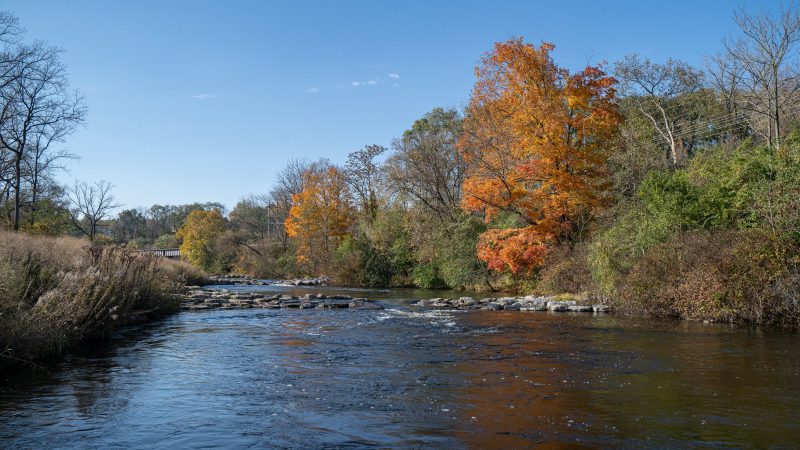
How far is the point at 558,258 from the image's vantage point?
82.7 feet

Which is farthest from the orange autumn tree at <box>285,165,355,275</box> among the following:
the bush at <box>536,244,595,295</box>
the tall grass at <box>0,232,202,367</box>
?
the tall grass at <box>0,232,202,367</box>

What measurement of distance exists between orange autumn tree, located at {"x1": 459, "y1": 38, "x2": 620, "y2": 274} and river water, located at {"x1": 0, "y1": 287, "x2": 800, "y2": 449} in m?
11.3

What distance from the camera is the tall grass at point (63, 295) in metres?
10.1

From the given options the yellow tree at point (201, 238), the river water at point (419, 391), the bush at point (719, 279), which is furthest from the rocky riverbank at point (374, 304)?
the yellow tree at point (201, 238)

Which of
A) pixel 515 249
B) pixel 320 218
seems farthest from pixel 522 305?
pixel 320 218

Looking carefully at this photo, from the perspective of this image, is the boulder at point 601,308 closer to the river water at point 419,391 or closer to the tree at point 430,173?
the river water at point 419,391

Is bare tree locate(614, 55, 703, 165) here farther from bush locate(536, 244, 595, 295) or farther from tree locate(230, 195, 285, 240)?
tree locate(230, 195, 285, 240)

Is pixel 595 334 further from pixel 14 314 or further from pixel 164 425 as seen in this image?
pixel 14 314

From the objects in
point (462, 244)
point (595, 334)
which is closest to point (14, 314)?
point (595, 334)

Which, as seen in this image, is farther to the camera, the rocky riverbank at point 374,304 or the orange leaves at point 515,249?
the orange leaves at point 515,249

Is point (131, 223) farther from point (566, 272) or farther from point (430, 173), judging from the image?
point (566, 272)

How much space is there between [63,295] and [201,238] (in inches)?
2100

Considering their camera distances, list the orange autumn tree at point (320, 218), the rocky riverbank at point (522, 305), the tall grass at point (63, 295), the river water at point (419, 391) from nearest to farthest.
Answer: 1. the river water at point (419, 391)
2. the tall grass at point (63, 295)
3. the rocky riverbank at point (522, 305)
4. the orange autumn tree at point (320, 218)

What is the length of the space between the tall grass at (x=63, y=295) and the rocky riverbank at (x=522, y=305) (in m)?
11.2
